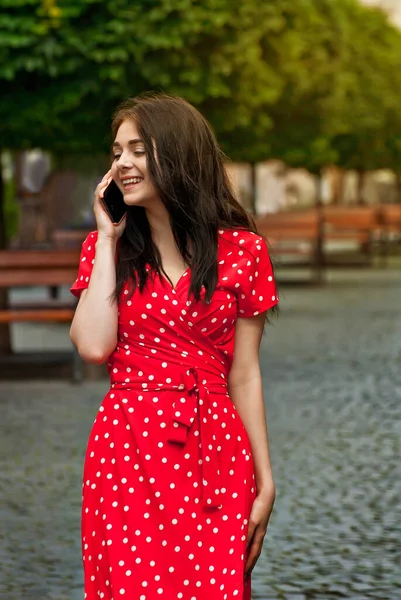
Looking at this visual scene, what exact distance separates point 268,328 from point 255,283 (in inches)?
543

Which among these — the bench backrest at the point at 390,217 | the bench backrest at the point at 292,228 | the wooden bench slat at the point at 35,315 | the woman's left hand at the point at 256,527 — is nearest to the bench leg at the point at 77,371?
the wooden bench slat at the point at 35,315

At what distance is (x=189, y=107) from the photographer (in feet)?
11.6

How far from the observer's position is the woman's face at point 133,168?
11.4ft

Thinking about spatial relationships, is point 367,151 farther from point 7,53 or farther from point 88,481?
point 88,481

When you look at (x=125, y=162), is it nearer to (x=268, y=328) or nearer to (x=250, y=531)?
(x=250, y=531)

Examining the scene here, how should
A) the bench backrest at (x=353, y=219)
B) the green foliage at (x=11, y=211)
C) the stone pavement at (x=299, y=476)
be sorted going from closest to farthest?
the stone pavement at (x=299, y=476) < the green foliage at (x=11, y=211) < the bench backrest at (x=353, y=219)

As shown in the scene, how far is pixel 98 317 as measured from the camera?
3449 mm

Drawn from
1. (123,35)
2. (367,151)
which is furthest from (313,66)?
(367,151)

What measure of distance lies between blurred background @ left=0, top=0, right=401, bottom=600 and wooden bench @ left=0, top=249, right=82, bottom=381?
0.06 feet

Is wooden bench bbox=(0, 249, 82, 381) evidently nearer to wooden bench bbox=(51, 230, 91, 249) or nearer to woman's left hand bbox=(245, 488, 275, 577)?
wooden bench bbox=(51, 230, 91, 249)

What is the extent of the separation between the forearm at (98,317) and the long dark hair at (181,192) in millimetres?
28

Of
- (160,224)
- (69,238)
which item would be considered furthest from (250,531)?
(69,238)

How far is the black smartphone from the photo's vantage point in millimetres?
3592

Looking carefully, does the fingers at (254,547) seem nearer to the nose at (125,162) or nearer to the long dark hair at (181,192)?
the long dark hair at (181,192)
